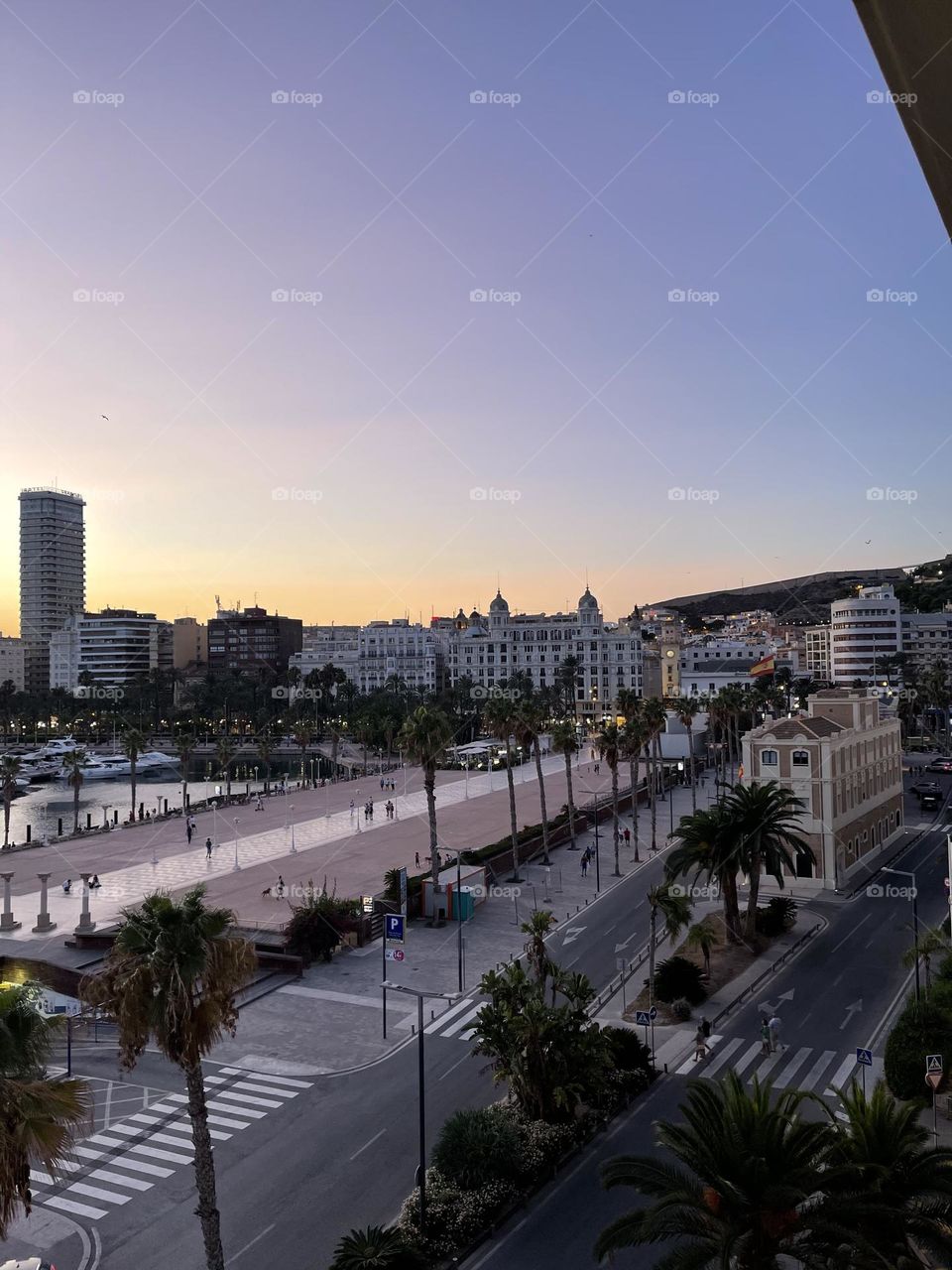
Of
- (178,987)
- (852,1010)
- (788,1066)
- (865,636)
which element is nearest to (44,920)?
(178,987)

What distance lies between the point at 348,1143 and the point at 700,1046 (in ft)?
36.1

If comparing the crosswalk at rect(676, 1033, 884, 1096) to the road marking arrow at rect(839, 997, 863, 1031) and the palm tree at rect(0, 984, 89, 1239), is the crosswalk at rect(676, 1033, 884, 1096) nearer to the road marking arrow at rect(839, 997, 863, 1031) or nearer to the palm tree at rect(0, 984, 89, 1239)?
the road marking arrow at rect(839, 997, 863, 1031)

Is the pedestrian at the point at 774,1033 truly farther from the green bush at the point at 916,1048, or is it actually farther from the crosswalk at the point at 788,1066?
the green bush at the point at 916,1048

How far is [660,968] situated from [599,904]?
44.7 feet

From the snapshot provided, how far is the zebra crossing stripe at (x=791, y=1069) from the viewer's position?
2628cm

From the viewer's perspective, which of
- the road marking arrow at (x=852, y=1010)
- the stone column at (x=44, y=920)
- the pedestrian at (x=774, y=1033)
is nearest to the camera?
the pedestrian at (x=774, y=1033)

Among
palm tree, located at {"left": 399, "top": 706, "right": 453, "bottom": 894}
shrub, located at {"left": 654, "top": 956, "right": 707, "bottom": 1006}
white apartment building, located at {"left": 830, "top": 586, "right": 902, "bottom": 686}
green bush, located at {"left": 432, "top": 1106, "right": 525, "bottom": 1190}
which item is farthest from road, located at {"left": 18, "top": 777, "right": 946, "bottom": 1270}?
white apartment building, located at {"left": 830, "top": 586, "right": 902, "bottom": 686}

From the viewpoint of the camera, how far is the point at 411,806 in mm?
76188

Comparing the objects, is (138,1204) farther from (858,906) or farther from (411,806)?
(411,806)

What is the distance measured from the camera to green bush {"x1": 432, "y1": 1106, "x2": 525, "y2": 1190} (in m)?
21.2

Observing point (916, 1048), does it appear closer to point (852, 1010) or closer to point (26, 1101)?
point (852, 1010)

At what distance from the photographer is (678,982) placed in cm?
3281

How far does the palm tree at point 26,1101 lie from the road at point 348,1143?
829cm

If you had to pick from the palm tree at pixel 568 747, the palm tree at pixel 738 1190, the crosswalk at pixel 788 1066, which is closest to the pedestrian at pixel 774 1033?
the crosswalk at pixel 788 1066
